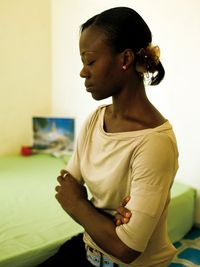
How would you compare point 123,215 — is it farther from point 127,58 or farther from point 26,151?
point 26,151

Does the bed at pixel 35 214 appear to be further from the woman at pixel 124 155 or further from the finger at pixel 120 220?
the finger at pixel 120 220

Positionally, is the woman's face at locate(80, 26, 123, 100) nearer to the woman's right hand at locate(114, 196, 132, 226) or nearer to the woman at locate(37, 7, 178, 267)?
the woman at locate(37, 7, 178, 267)

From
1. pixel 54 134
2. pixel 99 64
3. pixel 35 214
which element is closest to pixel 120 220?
pixel 99 64

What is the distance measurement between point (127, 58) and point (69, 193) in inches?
15.9

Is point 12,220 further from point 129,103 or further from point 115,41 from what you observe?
point 115,41

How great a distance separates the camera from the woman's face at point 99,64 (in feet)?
2.49

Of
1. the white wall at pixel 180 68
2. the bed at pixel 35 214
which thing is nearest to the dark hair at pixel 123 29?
the bed at pixel 35 214

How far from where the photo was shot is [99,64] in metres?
0.77

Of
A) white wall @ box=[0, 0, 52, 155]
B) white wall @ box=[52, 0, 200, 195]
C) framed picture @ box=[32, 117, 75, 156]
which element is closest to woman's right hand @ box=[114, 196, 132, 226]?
white wall @ box=[52, 0, 200, 195]

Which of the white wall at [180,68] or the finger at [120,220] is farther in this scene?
the white wall at [180,68]

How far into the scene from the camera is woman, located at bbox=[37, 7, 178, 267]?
712 millimetres

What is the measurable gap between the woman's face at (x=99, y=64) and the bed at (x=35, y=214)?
653mm

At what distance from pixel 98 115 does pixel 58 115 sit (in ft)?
5.63

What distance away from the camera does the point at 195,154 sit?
174cm
